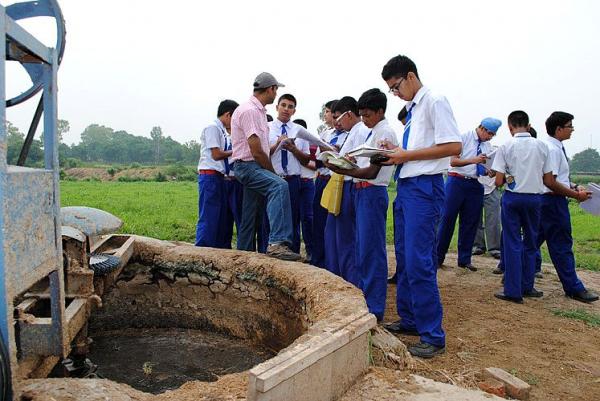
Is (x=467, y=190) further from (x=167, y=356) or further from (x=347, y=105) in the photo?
(x=167, y=356)

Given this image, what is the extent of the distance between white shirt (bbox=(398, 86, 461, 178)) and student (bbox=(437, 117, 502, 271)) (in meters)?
2.63

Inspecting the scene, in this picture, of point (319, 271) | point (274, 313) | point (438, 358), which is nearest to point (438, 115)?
point (319, 271)

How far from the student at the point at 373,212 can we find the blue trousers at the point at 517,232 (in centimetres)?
165

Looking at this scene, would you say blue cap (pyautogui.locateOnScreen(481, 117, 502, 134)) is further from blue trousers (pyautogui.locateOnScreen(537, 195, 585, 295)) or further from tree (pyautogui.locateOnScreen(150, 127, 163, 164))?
tree (pyautogui.locateOnScreen(150, 127, 163, 164))

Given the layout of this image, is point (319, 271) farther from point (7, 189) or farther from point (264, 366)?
point (7, 189)

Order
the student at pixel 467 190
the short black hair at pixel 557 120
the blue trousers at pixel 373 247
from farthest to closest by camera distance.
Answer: the student at pixel 467 190, the short black hair at pixel 557 120, the blue trousers at pixel 373 247

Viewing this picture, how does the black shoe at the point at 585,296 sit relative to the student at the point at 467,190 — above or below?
below

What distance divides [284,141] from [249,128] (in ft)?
3.37

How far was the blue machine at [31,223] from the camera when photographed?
1887mm

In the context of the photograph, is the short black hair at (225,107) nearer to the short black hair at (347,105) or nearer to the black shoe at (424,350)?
the short black hair at (347,105)

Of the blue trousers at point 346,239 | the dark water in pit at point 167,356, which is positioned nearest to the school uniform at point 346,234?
the blue trousers at point 346,239

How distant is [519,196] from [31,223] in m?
4.28

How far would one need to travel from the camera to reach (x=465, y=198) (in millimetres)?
6156

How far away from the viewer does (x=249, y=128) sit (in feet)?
14.0
